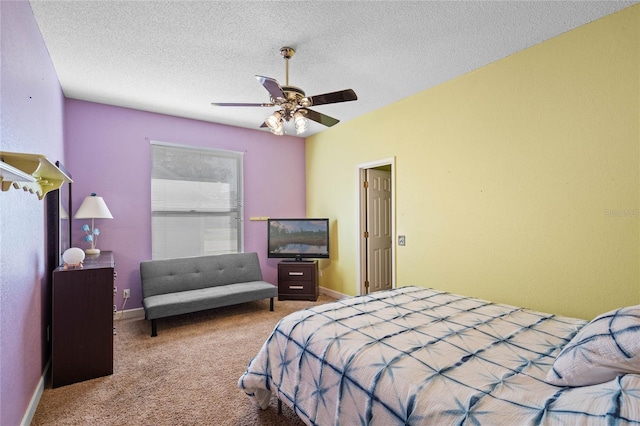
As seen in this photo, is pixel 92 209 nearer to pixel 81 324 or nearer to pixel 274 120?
pixel 81 324

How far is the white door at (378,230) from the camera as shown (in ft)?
15.1

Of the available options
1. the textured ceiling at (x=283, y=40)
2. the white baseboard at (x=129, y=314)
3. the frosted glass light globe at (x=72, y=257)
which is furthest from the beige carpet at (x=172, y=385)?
the textured ceiling at (x=283, y=40)

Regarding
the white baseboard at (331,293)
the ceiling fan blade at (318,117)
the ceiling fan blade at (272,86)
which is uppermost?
the ceiling fan blade at (272,86)

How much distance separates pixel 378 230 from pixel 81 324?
3654 millimetres

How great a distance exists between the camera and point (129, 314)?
3986mm

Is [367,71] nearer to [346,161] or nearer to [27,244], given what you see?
[346,161]

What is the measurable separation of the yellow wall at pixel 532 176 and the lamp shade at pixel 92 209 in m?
3.38

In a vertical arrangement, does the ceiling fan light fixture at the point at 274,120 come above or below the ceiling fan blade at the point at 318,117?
below

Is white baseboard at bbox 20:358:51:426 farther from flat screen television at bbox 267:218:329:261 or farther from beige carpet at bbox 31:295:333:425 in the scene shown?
flat screen television at bbox 267:218:329:261

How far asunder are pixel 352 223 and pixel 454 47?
8.54ft

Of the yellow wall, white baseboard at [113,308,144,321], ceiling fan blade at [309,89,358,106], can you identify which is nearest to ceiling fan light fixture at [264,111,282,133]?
ceiling fan blade at [309,89,358,106]

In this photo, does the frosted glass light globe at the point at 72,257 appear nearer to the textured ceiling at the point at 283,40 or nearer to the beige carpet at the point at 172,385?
the beige carpet at the point at 172,385

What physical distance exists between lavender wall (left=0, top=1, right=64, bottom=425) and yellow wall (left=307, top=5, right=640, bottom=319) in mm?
3373

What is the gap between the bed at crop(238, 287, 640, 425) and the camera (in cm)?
107
